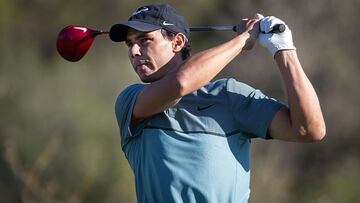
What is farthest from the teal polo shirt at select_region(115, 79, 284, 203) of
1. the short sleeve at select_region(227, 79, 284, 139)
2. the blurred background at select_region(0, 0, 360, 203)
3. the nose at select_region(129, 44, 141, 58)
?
the blurred background at select_region(0, 0, 360, 203)

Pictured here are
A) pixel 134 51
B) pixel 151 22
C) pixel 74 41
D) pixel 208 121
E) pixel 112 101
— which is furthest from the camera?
pixel 112 101

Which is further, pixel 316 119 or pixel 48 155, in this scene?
pixel 48 155

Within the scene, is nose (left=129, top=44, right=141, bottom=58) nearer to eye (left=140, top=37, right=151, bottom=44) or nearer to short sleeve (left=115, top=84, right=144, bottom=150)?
eye (left=140, top=37, right=151, bottom=44)

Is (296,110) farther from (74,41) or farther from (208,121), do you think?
(74,41)

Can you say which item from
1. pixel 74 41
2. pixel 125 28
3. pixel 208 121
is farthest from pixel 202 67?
pixel 74 41

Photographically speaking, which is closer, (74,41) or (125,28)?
(125,28)

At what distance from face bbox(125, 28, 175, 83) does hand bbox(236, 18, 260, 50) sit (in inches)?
13.3

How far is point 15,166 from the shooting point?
468 inches

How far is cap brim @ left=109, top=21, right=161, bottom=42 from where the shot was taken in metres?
5.57

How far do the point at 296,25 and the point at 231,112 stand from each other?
10.9 meters

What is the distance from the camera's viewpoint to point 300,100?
5.28 meters

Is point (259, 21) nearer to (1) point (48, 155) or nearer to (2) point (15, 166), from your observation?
(2) point (15, 166)

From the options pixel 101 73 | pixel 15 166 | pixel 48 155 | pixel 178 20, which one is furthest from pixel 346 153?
pixel 178 20

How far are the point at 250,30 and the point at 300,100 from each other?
0.37 m
